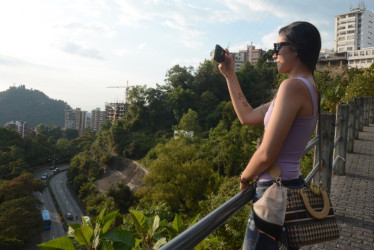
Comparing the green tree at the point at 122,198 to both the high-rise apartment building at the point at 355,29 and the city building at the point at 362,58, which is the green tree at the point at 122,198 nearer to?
the city building at the point at 362,58

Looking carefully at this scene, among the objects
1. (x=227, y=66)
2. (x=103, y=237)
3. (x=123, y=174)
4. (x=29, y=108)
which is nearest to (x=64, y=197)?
(x=123, y=174)

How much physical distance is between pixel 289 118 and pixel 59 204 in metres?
35.7

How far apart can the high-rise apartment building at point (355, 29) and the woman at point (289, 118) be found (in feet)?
238

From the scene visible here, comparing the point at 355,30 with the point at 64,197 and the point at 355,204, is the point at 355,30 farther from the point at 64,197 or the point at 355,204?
the point at 355,204

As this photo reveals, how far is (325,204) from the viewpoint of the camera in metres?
1.24

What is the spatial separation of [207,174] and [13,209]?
1393 cm

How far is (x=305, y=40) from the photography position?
129cm

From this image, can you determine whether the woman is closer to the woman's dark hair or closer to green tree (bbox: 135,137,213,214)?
the woman's dark hair

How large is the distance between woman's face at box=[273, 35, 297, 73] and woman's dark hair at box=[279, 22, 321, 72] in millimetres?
20

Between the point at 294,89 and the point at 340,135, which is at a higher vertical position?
the point at 294,89

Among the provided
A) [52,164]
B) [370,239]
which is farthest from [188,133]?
[52,164]

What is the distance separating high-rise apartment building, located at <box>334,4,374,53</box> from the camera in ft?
205

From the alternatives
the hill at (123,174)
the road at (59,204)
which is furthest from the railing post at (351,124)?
the hill at (123,174)

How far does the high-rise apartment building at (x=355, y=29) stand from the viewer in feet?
205
